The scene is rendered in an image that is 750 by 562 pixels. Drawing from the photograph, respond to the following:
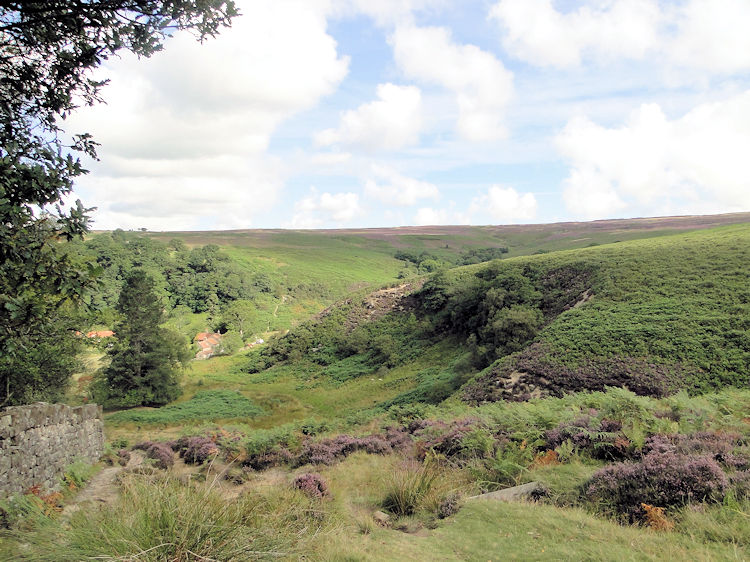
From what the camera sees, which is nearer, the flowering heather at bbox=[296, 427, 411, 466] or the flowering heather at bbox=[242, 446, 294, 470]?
the flowering heather at bbox=[296, 427, 411, 466]

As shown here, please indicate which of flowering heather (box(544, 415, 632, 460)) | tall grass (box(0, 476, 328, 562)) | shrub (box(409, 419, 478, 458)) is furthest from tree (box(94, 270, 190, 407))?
flowering heather (box(544, 415, 632, 460))

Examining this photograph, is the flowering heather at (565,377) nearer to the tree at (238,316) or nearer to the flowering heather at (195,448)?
the flowering heather at (195,448)

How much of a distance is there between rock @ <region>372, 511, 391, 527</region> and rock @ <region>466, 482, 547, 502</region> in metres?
1.47

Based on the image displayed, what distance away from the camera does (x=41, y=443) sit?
10.1 meters

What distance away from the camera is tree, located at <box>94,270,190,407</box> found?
32.0 meters

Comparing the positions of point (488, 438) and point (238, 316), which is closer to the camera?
point (488, 438)

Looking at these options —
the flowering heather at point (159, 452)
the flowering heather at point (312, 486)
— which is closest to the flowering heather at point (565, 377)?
the flowering heather at point (312, 486)

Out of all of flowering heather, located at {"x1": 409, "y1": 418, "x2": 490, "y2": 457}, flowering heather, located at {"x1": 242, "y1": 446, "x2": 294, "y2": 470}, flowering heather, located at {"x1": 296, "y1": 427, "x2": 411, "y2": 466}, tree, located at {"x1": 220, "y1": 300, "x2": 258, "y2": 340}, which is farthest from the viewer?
tree, located at {"x1": 220, "y1": 300, "x2": 258, "y2": 340}

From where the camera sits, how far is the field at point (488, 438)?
16.2 ft

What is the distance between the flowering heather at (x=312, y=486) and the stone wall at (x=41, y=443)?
19.0 feet

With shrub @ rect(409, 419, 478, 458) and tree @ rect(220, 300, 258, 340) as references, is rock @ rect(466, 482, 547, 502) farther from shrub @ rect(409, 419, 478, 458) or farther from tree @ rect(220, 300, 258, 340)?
tree @ rect(220, 300, 258, 340)

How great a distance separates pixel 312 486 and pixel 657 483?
18.7 ft

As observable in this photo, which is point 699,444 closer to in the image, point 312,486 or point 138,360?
point 312,486

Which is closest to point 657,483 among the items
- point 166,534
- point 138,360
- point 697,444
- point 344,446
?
point 697,444
